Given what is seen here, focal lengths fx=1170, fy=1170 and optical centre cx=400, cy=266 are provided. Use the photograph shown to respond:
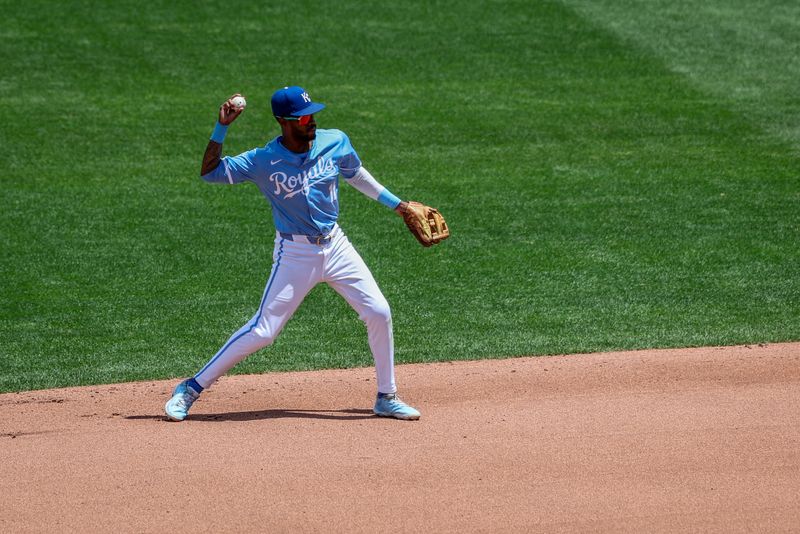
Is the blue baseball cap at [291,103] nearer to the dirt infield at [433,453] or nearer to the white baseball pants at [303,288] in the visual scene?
the white baseball pants at [303,288]

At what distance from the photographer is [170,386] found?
7297mm

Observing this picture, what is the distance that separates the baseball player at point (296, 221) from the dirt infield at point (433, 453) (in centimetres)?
46

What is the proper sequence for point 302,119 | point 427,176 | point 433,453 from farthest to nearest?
point 427,176
point 302,119
point 433,453

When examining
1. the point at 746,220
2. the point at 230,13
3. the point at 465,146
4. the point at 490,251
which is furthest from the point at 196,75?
the point at 746,220

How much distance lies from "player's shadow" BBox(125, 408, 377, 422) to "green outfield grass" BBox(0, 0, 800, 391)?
0.97m

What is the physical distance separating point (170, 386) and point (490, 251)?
3.50 metres

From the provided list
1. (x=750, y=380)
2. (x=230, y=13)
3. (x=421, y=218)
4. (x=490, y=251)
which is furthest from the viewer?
(x=230, y=13)

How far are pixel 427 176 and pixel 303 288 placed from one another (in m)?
5.42

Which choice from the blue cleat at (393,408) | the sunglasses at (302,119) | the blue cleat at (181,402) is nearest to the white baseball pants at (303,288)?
the blue cleat at (181,402)

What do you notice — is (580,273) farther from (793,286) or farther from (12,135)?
(12,135)

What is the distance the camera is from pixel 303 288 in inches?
249

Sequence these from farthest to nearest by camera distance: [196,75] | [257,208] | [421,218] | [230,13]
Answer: [230,13] < [196,75] < [257,208] < [421,218]

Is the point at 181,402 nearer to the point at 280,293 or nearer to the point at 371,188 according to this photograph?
the point at 280,293

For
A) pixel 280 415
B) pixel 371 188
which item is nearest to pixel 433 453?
pixel 280 415
